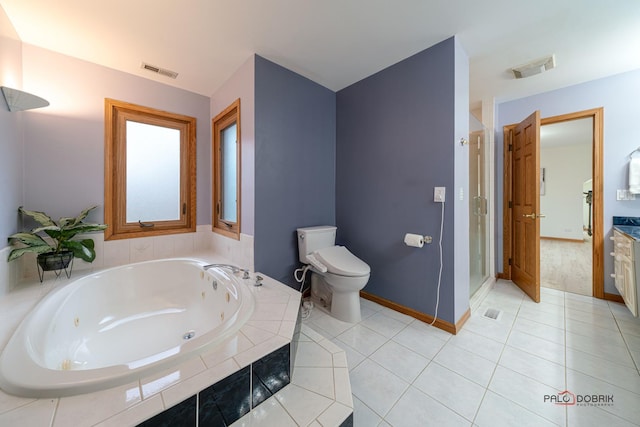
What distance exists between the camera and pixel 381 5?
146 cm

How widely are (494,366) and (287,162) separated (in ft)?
7.01

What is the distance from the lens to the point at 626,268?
1865 mm

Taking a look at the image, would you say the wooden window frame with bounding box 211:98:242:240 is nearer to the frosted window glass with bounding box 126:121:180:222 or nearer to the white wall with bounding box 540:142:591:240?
the frosted window glass with bounding box 126:121:180:222

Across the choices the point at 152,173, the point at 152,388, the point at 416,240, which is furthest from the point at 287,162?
the point at 152,388

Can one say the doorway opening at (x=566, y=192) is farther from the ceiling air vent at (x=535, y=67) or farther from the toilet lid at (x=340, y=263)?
the toilet lid at (x=340, y=263)

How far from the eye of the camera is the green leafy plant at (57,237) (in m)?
1.58

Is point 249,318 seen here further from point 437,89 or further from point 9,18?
point 9,18

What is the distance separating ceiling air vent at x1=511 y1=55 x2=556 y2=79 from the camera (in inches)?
79.0

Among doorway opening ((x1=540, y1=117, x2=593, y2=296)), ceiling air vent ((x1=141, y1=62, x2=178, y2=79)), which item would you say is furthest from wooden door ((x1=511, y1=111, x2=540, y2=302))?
ceiling air vent ((x1=141, y1=62, x2=178, y2=79))

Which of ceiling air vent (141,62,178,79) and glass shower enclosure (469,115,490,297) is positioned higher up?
ceiling air vent (141,62,178,79)

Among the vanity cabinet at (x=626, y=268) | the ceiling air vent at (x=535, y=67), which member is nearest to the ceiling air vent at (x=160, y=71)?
the ceiling air vent at (x=535, y=67)

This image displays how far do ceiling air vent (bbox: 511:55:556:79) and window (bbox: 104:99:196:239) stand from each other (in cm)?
333

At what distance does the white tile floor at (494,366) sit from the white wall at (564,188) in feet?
14.4

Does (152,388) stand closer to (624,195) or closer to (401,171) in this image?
(401,171)
